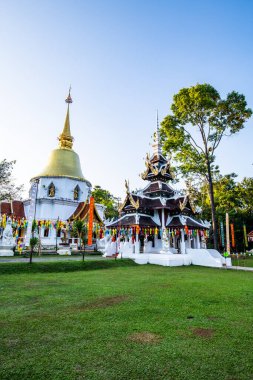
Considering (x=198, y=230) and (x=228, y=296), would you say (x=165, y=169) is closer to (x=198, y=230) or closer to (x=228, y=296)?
(x=198, y=230)

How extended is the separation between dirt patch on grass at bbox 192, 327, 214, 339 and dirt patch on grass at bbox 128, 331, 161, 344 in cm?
70

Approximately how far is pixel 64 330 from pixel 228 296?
518 centimetres

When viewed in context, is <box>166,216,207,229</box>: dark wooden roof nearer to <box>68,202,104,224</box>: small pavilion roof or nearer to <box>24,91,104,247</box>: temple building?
<box>68,202,104,224</box>: small pavilion roof

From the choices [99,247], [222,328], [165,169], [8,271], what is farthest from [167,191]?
[222,328]

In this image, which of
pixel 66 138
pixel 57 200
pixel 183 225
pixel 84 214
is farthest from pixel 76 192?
pixel 183 225

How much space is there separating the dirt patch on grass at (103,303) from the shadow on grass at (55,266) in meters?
6.71

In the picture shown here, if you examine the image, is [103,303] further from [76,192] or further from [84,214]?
[76,192]

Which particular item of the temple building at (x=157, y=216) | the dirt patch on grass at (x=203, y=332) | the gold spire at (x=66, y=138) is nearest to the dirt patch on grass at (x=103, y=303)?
the dirt patch on grass at (x=203, y=332)

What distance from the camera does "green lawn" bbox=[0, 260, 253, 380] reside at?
2893 millimetres

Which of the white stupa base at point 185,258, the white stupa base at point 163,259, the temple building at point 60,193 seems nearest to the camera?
the white stupa base at point 163,259

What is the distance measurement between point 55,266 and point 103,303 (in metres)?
7.69

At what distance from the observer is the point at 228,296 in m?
7.25

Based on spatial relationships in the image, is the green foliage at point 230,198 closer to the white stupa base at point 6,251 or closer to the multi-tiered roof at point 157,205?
the multi-tiered roof at point 157,205

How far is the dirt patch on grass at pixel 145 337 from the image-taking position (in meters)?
3.74
